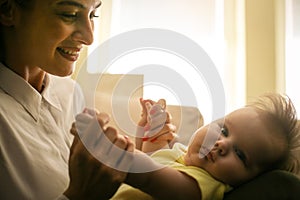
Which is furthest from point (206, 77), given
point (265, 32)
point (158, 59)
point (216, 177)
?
point (265, 32)

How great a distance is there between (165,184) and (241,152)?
0.23 m

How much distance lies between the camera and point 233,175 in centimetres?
84

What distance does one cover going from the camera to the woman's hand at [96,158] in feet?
1.95

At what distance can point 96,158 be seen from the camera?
61cm

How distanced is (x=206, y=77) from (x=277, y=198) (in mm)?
303

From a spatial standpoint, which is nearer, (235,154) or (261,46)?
(235,154)

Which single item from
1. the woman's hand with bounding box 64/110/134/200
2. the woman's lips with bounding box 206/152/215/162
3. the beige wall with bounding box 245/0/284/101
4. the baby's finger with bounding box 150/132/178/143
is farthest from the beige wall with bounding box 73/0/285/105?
the woman's hand with bounding box 64/110/134/200

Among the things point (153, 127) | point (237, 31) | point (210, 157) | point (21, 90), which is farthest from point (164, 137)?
point (237, 31)

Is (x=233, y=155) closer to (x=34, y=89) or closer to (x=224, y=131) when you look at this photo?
(x=224, y=131)

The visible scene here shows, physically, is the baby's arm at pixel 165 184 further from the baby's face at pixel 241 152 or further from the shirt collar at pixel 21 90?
the shirt collar at pixel 21 90

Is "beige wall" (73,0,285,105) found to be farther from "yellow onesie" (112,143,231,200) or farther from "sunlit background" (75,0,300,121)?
"yellow onesie" (112,143,231,200)

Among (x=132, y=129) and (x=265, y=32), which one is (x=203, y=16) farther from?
(x=132, y=129)

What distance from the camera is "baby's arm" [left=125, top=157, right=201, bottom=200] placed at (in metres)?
0.69

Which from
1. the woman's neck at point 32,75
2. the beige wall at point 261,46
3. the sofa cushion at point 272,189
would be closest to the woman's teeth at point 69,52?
the woman's neck at point 32,75
